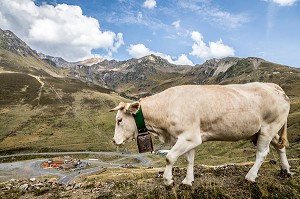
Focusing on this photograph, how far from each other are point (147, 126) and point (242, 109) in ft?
10.2

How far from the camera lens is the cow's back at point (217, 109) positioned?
32.4 feet

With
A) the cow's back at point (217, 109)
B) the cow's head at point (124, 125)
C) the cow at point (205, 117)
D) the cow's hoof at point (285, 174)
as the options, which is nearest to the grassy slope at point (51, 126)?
the cow's hoof at point (285, 174)

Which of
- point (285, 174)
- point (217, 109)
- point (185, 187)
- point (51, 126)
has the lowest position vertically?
point (51, 126)

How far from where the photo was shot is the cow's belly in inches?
392

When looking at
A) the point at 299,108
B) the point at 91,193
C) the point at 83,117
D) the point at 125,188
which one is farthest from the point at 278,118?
the point at 83,117

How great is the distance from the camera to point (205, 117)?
991 centimetres

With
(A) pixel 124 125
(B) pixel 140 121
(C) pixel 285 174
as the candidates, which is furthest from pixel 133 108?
(C) pixel 285 174

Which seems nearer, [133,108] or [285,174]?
[133,108]

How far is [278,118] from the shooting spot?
10859mm

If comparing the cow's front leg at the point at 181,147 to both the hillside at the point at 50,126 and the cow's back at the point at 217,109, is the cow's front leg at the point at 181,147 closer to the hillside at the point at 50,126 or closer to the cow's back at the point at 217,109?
the cow's back at the point at 217,109

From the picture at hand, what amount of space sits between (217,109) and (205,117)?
51 centimetres

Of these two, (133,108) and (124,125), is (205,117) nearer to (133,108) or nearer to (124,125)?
(133,108)

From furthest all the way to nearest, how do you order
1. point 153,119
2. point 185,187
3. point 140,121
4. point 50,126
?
point 50,126
point 140,121
point 153,119
point 185,187

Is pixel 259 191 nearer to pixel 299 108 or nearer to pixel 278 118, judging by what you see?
pixel 278 118
